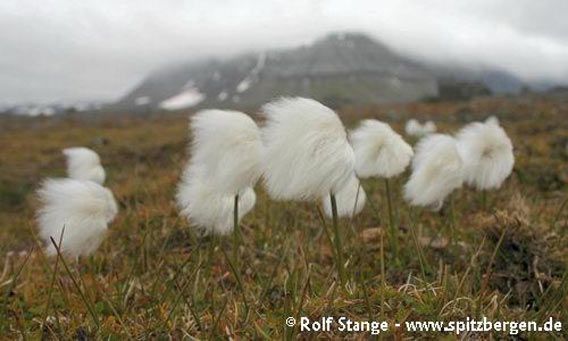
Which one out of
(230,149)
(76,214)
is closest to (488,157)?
(230,149)

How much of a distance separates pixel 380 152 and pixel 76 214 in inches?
82.7

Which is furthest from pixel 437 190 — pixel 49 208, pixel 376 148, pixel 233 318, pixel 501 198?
pixel 501 198

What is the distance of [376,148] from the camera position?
4.16m

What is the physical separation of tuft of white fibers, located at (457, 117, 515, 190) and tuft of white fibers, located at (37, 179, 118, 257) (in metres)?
2.82

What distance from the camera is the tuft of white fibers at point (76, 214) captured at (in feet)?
11.7

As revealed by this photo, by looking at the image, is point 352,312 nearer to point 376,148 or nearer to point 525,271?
point 376,148

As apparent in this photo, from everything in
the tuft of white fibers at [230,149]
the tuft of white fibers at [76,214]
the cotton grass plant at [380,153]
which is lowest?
the tuft of white fibers at [76,214]

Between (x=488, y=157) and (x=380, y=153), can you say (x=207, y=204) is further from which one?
(x=488, y=157)

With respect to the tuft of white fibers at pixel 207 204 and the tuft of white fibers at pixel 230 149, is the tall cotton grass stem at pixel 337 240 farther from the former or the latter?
the tuft of white fibers at pixel 207 204

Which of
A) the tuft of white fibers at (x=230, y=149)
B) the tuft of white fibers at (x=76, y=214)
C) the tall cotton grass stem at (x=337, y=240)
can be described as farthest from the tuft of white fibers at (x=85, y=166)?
the tall cotton grass stem at (x=337, y=240)

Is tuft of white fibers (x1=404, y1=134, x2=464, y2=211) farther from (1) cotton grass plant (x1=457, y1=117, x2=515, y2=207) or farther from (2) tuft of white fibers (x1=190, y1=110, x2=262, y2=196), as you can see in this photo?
(2) tuft of white fibers (x1=190, y1=110, x2=262, y2=196)

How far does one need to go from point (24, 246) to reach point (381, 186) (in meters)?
5.43

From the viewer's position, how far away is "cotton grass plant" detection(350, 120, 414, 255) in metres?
4.10

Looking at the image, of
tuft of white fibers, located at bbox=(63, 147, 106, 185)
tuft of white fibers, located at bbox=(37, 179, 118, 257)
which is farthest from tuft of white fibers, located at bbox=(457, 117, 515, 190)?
tuft of white fibers, located at bbox=(63, 147, 106, 185)
